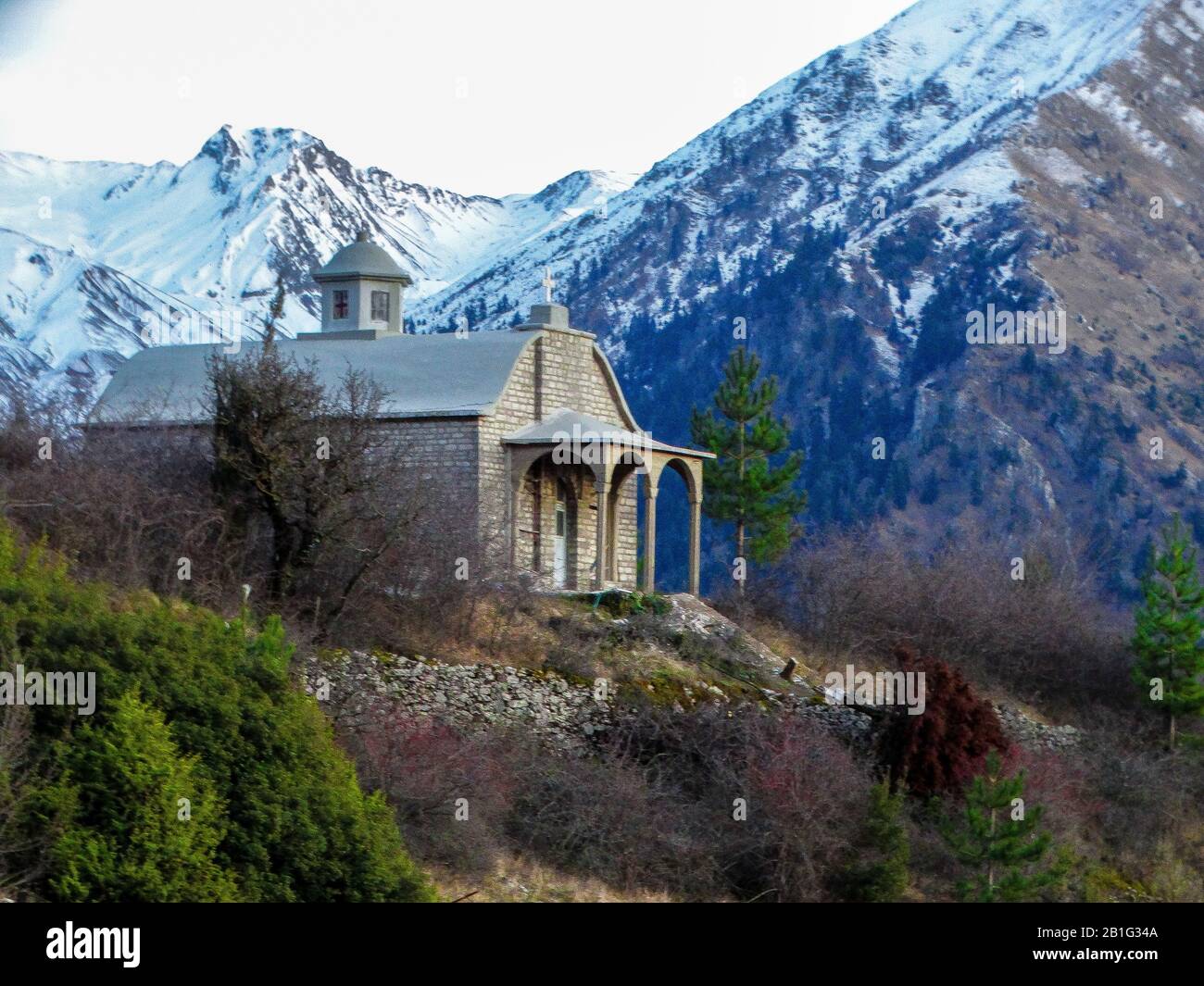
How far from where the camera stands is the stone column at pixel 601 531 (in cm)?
3709

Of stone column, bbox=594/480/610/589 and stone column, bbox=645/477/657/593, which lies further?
stone column, bbox=645/477/657/593

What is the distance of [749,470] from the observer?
153 ft

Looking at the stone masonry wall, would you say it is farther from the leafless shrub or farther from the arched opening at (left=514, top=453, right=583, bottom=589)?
the leafless shrub

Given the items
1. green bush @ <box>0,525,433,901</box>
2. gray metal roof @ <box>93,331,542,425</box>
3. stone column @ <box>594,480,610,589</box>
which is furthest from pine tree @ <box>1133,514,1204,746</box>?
green bush @ <box>0,525,433,901</box>

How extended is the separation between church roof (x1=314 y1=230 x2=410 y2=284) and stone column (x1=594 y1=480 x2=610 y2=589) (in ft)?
26.1

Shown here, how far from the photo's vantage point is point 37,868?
67.2 ft

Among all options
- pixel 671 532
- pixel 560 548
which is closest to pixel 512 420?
pixel 560 548

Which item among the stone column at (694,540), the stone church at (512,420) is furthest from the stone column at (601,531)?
the stone column at (694,540)

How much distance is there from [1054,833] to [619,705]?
721 centimetres

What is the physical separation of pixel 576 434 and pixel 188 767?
17806 mm

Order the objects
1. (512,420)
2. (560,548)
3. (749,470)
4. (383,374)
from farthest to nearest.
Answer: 1. (749,470)
2. (560,548)
3. (383,374)
4. (512,420)

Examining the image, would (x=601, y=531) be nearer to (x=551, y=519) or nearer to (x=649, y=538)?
(x=551, y=519)

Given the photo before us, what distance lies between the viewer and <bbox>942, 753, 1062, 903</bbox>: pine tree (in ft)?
92.0
